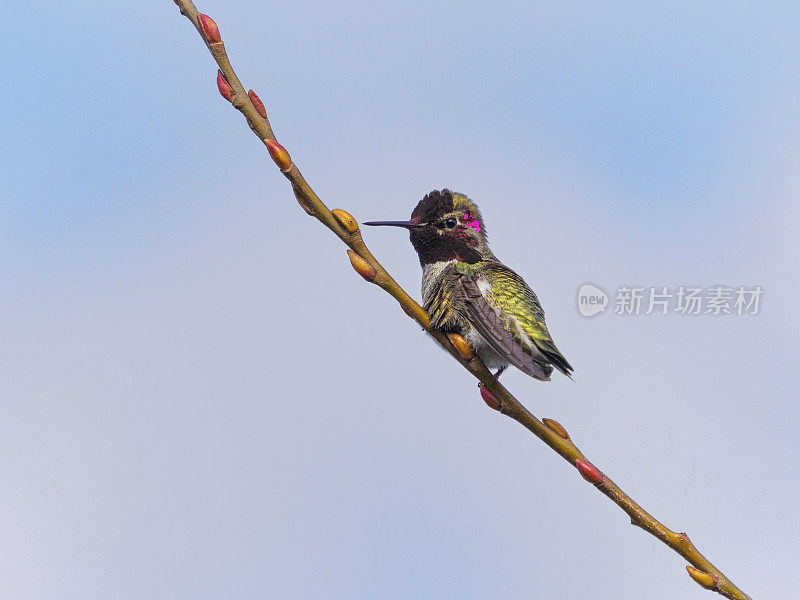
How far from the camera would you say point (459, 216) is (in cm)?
638

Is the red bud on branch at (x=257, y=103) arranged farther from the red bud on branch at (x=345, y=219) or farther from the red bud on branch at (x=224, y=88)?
the red bud on branch at (x=345, y=219)

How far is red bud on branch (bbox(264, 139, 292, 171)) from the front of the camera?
3.08 meters

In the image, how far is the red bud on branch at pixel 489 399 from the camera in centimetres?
390

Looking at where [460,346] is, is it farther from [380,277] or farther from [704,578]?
[704,578]

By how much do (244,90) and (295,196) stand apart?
0.45m

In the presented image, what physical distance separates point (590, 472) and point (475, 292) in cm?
230

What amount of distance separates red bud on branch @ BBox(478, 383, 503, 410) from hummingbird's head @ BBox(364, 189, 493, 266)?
2234 millimetres

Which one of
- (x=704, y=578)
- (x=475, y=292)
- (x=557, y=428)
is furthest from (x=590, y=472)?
(x=475, y=292)

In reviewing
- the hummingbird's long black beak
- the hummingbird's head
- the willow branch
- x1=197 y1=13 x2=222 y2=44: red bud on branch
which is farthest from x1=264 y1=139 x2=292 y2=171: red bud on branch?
the hummingbird's head

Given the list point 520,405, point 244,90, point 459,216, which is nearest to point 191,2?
point 244,90

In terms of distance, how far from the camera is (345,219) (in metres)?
3.29

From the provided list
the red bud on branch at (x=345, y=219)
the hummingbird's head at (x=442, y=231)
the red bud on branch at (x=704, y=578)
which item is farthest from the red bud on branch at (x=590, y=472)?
the hummingbird's head at (x=442, y=231)

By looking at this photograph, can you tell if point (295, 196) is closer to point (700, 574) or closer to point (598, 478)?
point (598, 478)

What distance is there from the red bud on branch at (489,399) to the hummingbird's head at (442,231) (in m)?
2.23
